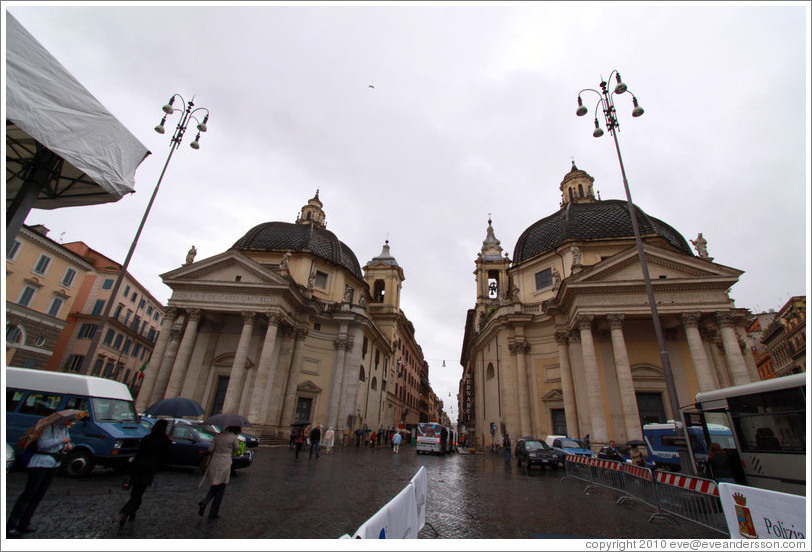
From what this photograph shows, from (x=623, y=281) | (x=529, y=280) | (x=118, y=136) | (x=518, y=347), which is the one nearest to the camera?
(x=118, y=136)

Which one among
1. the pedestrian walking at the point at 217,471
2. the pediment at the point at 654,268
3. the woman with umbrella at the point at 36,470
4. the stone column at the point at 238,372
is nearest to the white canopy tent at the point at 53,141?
the woman with umbrella at the point at 36,470

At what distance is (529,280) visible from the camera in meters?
32.8

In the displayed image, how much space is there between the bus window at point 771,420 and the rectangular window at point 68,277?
1703 inches

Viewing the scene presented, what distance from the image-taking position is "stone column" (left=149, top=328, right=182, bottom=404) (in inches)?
950

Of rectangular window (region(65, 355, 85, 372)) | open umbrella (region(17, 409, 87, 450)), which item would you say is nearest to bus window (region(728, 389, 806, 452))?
open umbrella (region(17, 409, 87, 450))

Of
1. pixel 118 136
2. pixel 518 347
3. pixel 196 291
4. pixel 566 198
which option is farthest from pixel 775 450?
pixel 566 198

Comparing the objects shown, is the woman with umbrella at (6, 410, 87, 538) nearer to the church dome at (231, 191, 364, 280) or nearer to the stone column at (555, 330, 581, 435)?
the stone column at (555, 330, 581, 435)

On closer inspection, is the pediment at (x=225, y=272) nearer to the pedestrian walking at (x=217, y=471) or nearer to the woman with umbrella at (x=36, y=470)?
the pedestrian walking at (x=217, y=471)

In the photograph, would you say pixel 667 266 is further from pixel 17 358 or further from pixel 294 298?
pixel 17 358

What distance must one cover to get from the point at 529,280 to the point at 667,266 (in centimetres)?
1117

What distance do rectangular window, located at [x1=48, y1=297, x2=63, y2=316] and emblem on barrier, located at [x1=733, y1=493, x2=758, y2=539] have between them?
138 feet

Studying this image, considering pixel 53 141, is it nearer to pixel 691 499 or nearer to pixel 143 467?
pixel 143 467

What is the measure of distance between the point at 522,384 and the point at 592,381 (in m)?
7.25

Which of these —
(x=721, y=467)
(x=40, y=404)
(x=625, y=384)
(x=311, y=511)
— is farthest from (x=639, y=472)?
(x=40, y=404)
